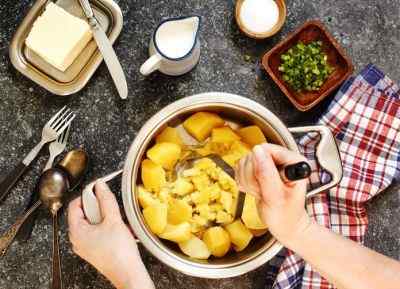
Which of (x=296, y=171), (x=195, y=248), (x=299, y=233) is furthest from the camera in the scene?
(x=195, y=248)

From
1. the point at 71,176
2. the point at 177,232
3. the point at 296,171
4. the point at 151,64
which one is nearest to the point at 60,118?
the point at 71,176

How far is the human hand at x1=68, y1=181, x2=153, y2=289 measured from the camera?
1.06 meters

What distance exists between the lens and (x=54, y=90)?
1.18 m

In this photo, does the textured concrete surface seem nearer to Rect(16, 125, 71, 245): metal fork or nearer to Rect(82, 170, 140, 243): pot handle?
Rect(16, 125, 71, 245): metal fork

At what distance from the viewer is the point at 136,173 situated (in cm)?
107

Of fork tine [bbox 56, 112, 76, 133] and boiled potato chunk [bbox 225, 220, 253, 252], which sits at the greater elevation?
fork tine [bbox 56, 112, 76, 133]

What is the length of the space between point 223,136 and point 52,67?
1.13ft

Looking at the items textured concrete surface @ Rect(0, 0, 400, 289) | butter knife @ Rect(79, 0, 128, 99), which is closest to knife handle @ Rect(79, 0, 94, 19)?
butter knife @ Rect(79, 0, 128, 99)

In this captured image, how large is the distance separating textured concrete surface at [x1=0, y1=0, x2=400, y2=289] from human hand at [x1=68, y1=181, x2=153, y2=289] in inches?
5.3

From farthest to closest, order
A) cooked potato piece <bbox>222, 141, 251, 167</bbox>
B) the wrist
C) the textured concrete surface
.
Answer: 1. the textured concrete surface
2. cooked potato piece <bbox>222, 141, 251, 167</bbox>
3. the wrist

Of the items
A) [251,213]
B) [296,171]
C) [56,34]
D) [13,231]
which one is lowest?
[251,213]

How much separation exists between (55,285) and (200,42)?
0.52m

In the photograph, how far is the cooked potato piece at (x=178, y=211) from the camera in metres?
1.09

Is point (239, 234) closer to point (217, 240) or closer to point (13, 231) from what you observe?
point (217, 240)
